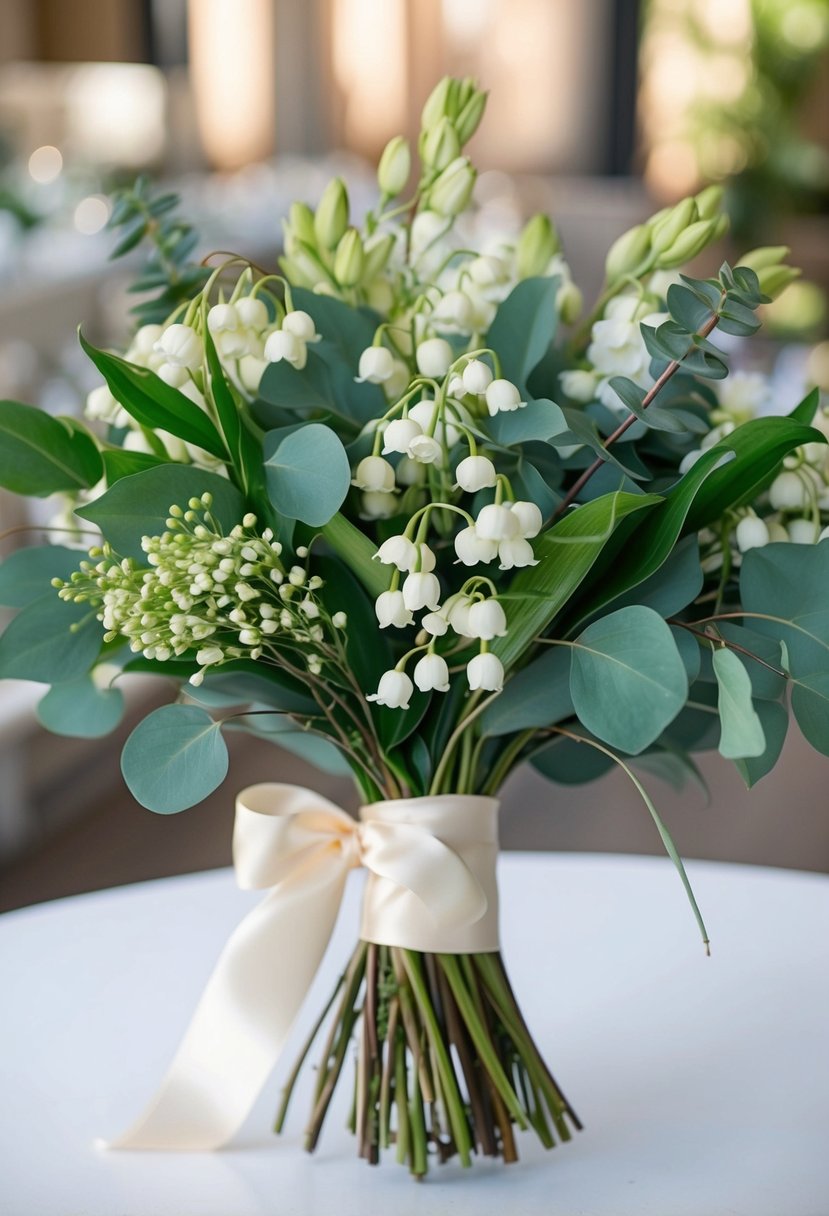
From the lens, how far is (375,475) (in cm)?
60

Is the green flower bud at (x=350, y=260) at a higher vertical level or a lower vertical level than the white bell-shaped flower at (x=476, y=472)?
higher

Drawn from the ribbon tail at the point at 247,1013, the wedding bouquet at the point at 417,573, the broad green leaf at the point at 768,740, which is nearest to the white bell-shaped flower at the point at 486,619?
the wedding bouquet at the point at 417,573

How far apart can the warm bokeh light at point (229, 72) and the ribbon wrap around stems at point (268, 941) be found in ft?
24.3

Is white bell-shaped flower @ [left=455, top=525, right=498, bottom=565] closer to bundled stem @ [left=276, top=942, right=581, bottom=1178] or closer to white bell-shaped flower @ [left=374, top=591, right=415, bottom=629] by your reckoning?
white bell-shaped flower @ [left=374, top=591, right=415, bottom=629]

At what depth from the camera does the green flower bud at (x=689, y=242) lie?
0.68m

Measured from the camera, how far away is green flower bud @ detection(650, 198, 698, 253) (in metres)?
0.69

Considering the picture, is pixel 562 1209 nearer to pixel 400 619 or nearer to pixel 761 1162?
pixel 761 1162

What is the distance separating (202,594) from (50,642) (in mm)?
124

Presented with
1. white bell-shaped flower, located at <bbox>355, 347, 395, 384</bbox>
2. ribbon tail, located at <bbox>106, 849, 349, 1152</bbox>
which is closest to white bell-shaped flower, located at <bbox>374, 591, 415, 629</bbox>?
white bell-shaped flower, located at <bbox>355, 347, 395, 384</bbox>

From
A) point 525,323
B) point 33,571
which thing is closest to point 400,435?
point 525,323

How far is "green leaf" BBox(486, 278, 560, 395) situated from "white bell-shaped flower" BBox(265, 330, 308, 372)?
0.33 feet

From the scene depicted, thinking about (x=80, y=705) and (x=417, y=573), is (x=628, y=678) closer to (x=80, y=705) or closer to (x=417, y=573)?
(x=417, y=573)

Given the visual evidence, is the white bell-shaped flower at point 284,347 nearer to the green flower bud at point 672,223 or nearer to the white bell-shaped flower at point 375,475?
the white bell-shaped flower at point 375,475

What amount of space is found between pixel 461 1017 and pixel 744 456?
306 millimetres
